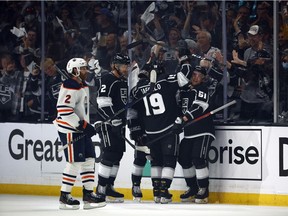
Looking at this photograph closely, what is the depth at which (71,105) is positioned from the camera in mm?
14211

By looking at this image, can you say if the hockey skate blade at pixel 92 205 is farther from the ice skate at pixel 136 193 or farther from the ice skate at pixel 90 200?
the ice skate at pixel 136 193

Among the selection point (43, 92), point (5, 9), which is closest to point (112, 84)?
point (43, 92)

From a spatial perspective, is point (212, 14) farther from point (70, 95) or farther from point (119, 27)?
point (70, 95)

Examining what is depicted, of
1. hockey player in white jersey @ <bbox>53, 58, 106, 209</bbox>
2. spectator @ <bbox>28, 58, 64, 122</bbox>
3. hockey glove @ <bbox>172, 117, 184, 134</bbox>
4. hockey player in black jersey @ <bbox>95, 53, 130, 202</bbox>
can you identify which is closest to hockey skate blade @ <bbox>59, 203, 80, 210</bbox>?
hockey player in white jersey @ <bbox>53, 58, 106, 209</bbox>

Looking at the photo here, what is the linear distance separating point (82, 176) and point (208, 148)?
4.61 ft

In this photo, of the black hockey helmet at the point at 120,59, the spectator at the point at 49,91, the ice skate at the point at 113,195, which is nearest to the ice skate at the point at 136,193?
the ice skate at the point at 113,195

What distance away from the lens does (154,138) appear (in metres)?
15.0

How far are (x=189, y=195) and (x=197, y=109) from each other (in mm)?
936

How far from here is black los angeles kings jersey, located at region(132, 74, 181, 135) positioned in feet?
49.0

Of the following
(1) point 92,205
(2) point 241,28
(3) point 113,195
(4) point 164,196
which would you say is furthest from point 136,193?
(2) point 241,28

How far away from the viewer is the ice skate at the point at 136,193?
15.2 m

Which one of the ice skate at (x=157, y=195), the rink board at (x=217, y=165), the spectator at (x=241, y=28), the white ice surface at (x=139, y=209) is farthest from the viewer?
the spectator at (x=241, y=28)

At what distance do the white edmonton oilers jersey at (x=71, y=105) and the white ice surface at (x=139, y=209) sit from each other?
85cm

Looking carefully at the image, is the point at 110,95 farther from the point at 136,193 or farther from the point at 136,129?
the point at 136,193
